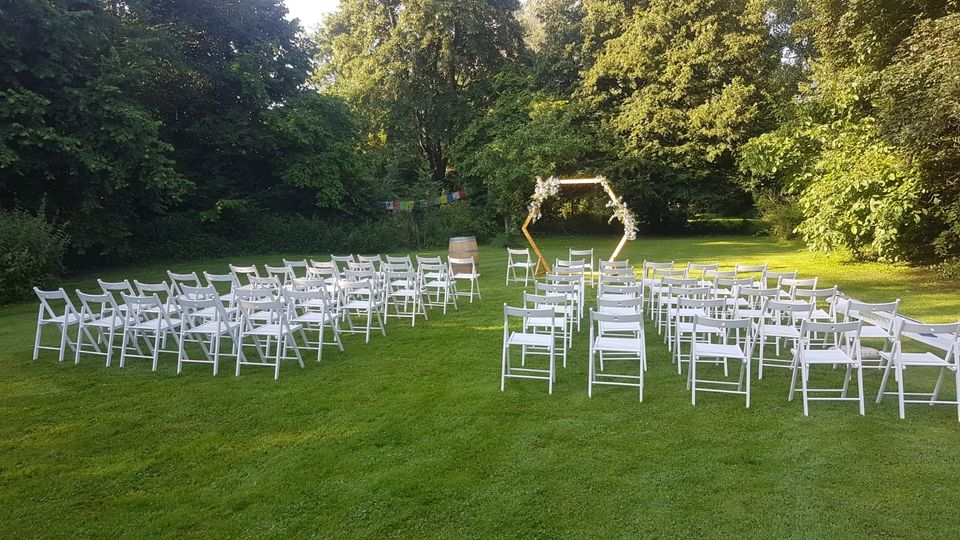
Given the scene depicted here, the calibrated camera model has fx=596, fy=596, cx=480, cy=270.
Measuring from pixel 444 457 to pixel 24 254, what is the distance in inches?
453

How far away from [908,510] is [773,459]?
0.84 metres

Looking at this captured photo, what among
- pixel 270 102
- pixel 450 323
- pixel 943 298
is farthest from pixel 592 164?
pixel 450 323

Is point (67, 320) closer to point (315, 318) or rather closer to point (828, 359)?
point (315, 318)

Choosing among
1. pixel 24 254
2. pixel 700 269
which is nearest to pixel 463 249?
pixel 700 269

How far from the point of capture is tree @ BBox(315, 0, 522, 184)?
2517cm

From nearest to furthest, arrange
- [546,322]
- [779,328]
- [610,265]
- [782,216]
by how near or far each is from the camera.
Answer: [779,328] → [546,322] → [610,265] → [782,216]

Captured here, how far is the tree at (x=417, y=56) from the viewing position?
25.2 metres

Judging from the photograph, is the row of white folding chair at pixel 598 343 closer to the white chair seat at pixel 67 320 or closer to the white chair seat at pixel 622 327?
the white chair seat at pixel 622 327

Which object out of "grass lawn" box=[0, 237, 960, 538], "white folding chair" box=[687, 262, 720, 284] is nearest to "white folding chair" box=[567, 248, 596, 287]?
"white folding chair" box=[687, 262, 720, 284]

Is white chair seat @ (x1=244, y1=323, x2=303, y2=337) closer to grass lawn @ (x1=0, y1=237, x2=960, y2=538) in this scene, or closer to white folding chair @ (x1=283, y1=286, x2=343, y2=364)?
white folding chair @ (x1=283, y1=286, x2=343, y2=364)

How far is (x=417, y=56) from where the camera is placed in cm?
2600

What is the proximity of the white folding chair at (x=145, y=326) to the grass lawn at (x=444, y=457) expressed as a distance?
0.88ft

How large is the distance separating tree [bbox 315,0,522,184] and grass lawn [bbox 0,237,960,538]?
66.7 feet

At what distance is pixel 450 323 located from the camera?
9047 millimetres
